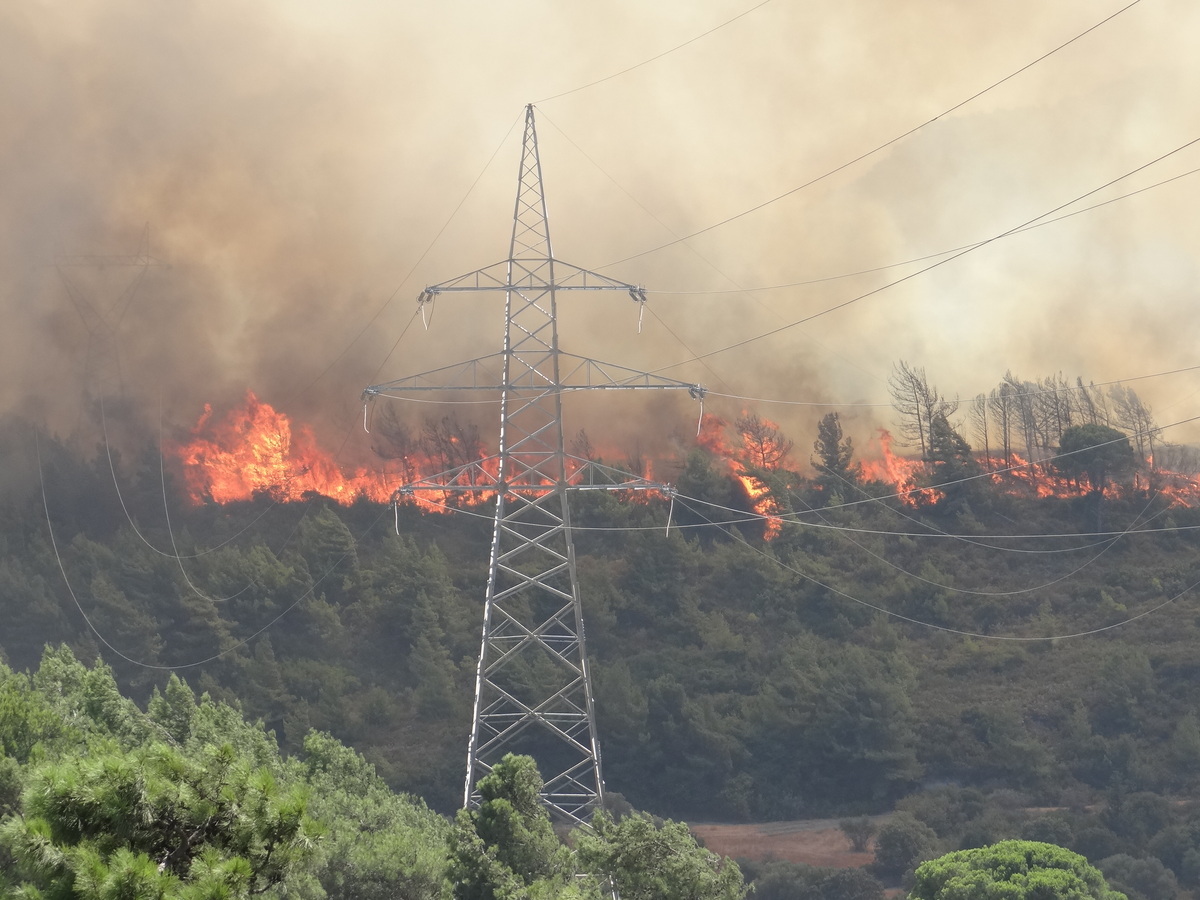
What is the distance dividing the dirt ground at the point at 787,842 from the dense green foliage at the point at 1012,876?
11.4 m

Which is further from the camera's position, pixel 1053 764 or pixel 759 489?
pixel 759 489

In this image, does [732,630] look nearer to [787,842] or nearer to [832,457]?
[832,457]

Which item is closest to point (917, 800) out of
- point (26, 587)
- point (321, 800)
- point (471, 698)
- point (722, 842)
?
point (722, 842)

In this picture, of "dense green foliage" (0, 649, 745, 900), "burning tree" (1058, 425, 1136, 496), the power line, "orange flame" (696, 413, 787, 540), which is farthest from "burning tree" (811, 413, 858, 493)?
"dense green foliage" (0, 649, 745, 900)

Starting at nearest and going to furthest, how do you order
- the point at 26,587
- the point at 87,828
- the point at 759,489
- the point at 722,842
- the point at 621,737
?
1. the point at 87,828
2. the point at 722,842
3. the point at 621,737
4. the point at 26,587
5. the point at 759,489

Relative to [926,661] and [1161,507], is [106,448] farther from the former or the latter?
[1161,507]

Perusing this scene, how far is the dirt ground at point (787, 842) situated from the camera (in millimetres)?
63562

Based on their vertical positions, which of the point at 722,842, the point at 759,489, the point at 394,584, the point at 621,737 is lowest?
the point at 722,842

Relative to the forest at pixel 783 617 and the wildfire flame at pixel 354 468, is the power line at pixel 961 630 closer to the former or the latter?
the forest at pixel 783 617

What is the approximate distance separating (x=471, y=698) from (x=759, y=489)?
21.6m

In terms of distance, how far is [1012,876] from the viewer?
4869 cm

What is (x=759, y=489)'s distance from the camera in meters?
84.8

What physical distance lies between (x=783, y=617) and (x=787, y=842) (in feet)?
55.7

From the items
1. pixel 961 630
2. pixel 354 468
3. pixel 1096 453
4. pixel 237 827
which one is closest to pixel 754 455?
pixel 961 630
